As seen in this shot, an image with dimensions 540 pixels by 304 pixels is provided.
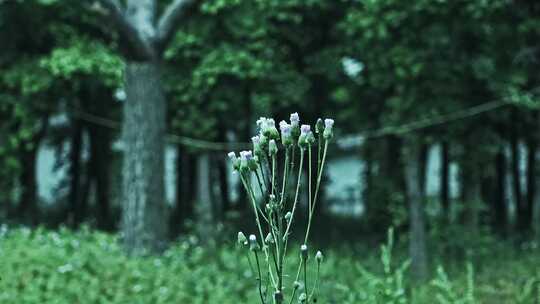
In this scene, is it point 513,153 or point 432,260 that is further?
point 513,153

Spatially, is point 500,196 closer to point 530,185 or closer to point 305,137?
point 530,185

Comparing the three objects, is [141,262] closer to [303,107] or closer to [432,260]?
[432,260]

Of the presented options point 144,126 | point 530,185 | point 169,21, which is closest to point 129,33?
point 169,21

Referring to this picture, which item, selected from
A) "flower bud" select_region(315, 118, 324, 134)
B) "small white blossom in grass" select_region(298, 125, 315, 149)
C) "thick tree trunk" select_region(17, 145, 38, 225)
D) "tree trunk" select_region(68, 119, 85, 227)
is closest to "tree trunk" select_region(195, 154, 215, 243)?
"thick tree trunk" select_region(17, 145, 38, 225)

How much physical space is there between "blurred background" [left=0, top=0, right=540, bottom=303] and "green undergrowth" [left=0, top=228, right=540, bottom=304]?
1.19 ft

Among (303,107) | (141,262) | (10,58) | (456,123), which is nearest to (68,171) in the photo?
(10,58)

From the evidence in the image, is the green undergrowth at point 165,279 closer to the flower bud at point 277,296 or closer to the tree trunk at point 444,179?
the flower bud at point 277,296

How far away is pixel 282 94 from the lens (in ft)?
57.7

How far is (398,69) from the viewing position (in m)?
15.0

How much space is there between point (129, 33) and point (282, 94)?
6199mm

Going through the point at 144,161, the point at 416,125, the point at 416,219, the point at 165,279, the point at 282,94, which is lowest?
the point at 165,279

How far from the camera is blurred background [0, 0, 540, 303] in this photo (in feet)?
39.9

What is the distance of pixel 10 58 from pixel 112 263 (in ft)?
31.0

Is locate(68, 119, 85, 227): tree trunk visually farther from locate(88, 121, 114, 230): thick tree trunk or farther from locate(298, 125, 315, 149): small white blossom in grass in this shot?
locate(298, 125, 315, 149): small white blossom in grass
